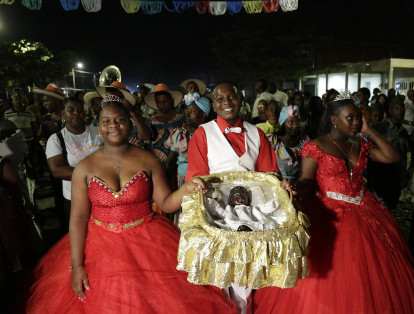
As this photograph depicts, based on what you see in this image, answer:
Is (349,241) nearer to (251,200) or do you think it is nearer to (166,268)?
(251,200)

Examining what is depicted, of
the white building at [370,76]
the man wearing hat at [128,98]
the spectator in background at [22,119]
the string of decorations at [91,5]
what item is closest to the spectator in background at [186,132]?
the man wearing hat at [128,98]

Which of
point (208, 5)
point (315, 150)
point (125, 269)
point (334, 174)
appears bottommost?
point (125, 269)

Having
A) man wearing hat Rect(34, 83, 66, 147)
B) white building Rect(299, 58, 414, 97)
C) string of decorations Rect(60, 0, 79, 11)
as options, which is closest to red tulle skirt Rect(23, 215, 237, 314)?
man wearing hat Rect(34, 83, 66, 147)

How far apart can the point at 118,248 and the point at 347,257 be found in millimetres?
1940

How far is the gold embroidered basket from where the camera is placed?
5.88 feet

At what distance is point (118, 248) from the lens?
2387 mm

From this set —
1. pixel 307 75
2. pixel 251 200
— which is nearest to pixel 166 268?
pixel 251 200

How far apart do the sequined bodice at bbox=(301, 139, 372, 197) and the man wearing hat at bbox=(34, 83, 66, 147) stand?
4129 mm

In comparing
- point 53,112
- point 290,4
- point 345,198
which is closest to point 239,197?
point 345,198

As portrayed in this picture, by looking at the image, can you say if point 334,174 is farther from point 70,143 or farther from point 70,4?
point 70,4

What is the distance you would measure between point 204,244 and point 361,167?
6.92 ft

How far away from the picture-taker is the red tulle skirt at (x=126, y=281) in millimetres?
2125

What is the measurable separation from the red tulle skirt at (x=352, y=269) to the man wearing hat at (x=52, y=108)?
428 cm

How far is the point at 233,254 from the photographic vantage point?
5.89ft
